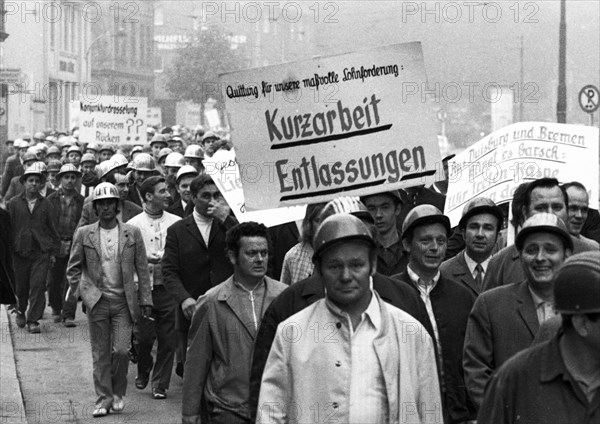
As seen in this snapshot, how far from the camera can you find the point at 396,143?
315 inches

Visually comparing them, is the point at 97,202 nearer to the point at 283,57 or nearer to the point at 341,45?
the point at 283,57

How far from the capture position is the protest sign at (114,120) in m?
26.8

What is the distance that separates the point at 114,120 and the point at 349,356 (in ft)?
Result: 73.2

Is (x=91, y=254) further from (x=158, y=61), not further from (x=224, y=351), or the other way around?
(x=158, y=61)

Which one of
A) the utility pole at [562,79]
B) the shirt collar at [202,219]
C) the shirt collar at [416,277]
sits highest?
the utility pole at [562,79]

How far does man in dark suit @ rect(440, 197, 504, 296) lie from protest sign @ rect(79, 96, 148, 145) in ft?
61.1

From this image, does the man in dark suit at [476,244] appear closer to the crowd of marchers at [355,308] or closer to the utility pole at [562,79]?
the crowd of marchers at [355,308]

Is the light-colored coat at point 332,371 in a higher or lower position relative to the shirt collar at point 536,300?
lower

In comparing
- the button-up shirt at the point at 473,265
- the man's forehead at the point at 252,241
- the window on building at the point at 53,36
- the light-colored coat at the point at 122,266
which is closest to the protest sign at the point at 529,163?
the button-up shirt at the point at 473,265

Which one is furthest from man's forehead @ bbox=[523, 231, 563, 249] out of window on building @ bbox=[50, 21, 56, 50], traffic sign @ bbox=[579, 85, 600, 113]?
window on building @ bbox=[50, 21, 56, 50]

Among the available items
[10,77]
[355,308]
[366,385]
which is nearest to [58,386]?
[355,308]

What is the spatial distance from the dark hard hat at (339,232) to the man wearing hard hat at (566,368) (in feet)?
4.10

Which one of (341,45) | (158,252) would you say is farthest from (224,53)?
(341,45)

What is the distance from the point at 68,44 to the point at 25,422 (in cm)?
6717
